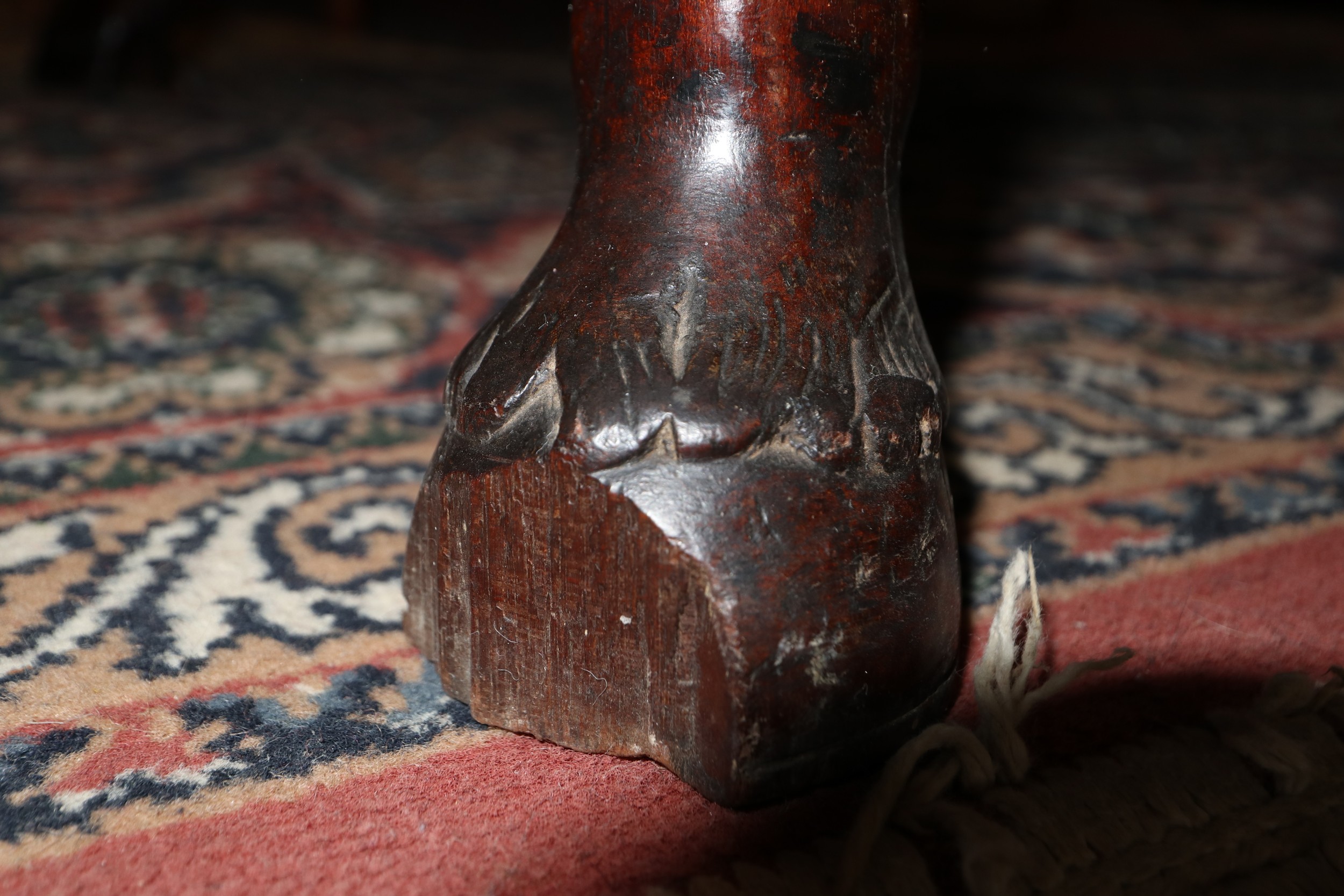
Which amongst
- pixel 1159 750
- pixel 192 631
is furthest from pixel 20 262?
pixel 1159 750

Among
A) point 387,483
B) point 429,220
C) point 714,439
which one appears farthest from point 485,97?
point 714,439

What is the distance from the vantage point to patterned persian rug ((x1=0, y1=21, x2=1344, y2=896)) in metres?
0.44

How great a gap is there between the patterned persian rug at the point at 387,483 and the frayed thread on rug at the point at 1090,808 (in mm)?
23

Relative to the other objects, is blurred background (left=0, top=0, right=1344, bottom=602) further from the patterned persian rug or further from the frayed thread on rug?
the frayed thread on rug

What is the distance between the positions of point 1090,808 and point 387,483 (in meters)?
0.46

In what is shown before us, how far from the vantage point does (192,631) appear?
563mm

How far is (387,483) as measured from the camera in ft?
2.45

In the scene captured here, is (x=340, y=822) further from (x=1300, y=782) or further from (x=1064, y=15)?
(x=1064, y=15)

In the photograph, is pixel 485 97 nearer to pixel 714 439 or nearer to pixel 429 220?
pixel 429 220

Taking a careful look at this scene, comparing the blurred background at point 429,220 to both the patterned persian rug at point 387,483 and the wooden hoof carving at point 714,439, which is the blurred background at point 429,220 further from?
the wooden hoof carving at point 714,439

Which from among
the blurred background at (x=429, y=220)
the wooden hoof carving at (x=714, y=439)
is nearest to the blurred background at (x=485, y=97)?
the blurred background at (x=429, y=220)

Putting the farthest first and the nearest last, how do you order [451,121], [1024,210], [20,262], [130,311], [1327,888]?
1. [451,121]
2. [1024,210]
3. [20,262]
4. [130,311]
5. [1327,888]

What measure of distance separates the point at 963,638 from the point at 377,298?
72 centimetres

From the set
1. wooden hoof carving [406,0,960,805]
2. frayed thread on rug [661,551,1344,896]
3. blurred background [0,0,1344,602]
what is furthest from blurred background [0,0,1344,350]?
frayed thread on rug [661,551,1344,896]
